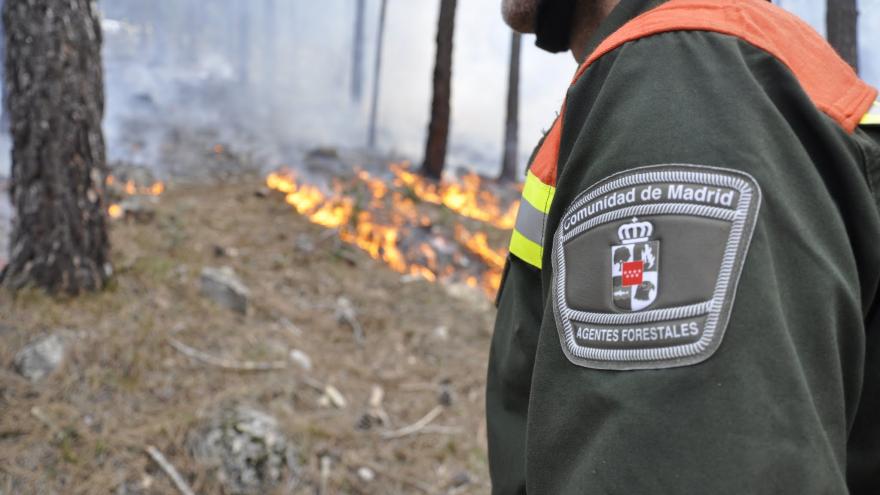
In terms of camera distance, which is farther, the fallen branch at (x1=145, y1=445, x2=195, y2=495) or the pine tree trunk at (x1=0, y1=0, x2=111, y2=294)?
the pine tree trunk at (x1=0, y1=0, x2=111, y2=294)

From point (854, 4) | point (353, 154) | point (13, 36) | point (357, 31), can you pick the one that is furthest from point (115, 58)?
point (854, 4)

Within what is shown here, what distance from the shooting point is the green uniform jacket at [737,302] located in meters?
0.70

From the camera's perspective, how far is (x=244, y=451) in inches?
140

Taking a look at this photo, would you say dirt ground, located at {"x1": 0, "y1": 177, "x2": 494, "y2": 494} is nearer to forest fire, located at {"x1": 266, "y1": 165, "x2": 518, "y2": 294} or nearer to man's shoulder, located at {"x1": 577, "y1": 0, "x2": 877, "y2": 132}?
forest fire, located at {"x1": 266, "y1": 165, "x2": 518, "y2": 294}

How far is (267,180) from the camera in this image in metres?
10.4

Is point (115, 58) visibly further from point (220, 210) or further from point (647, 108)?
point (647, 108)

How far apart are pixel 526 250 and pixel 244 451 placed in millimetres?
2935

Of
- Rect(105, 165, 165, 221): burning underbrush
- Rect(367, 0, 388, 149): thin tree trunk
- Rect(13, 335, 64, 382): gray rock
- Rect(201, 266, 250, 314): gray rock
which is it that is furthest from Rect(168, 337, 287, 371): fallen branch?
Rect(367, 0, 388, 149): thin tree trunk

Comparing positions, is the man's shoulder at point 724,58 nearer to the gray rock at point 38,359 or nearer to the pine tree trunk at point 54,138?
the gray rock at point 38,359

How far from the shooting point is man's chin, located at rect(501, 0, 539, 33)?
1.43 meters

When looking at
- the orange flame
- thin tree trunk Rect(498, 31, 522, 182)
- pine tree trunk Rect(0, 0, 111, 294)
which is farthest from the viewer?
thin tree trunk Rect(498, 31, 522, 182)

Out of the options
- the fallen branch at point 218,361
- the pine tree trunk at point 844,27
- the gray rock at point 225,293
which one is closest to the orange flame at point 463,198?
the gray rock at point 225,293

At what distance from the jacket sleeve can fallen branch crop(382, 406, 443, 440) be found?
3600 millimetres

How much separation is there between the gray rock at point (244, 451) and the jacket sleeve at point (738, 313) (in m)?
2.98
